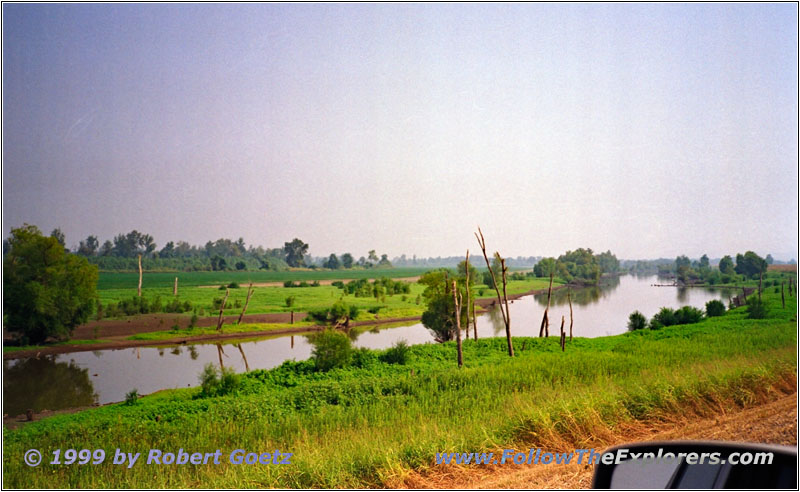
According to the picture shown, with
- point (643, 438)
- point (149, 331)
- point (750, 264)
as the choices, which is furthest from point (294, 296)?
point (750, 264)

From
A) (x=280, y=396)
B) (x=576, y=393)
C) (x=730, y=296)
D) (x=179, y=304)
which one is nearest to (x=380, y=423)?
(x=280, y=396)

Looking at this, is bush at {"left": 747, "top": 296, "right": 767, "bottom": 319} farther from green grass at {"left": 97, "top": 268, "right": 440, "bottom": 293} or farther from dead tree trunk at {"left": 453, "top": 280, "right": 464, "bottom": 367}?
green grass at {"left": 97, "top": 268, "right": 440, "bottom": 293}

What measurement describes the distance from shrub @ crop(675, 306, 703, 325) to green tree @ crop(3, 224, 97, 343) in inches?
230

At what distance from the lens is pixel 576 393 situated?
15.9 ft

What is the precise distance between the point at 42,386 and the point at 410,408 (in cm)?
284

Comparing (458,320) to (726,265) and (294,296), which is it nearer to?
(294,296)

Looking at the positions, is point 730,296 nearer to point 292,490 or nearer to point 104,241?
point 292,490

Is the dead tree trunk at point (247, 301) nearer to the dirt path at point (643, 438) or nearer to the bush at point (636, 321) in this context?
the dirt path at point (643, 438)

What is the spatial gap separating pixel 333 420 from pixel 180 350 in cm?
156

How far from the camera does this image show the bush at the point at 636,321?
20.7 ft

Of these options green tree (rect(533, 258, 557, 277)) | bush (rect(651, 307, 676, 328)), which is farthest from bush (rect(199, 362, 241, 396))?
bush (rect(651, 307, 676, 328))

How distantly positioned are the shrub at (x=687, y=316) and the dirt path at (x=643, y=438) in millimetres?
1299

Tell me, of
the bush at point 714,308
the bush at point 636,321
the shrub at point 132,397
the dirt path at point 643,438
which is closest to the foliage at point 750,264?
the bush at point 714,308

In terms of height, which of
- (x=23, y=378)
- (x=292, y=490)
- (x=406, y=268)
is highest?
(x=406, y=268)
